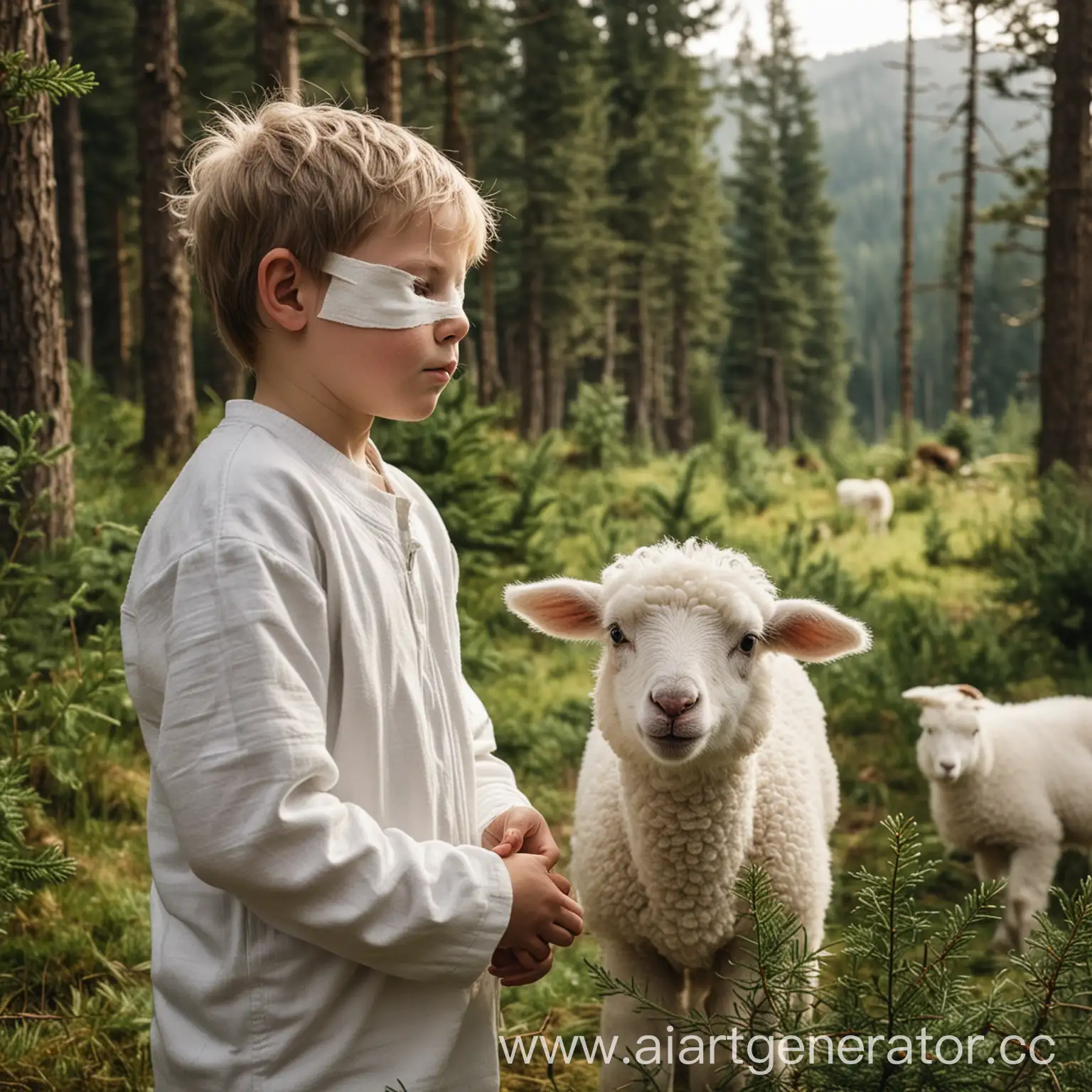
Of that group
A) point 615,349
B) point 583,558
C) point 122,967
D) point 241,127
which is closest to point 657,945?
point 122,967

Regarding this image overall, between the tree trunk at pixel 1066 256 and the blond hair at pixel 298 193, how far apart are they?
32.1 ft

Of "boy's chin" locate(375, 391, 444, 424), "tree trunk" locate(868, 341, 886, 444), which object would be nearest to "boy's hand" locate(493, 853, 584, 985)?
"boy's chin" locate(375, 391, 444, 424)

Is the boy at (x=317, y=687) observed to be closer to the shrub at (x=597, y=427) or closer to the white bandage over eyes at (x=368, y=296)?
the white bandage over eyes at (x=368, y=296)

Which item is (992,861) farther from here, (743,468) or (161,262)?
(743,468)

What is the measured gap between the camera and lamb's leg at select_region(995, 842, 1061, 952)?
4.52 metres

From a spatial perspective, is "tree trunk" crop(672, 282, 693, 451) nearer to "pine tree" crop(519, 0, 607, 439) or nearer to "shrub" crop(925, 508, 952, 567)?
"pine tree" crop(519, 0, 607, 439)

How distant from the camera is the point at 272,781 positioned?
1454 mm

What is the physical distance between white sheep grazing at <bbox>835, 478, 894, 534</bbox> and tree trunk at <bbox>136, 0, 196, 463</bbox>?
8233 millimetres

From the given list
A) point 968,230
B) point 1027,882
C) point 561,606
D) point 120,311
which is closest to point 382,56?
point 561,606

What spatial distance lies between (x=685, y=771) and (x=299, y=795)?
1.52 metres

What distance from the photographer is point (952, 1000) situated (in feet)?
5.75

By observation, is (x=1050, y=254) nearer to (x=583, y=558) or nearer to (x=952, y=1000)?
(x=583, y=558)

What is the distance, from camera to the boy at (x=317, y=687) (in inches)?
58.2

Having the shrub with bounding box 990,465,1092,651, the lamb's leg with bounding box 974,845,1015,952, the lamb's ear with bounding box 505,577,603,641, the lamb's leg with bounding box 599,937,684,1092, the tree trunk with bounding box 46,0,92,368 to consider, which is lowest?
the lamb's leg with bounding box 974,845,1015,952
